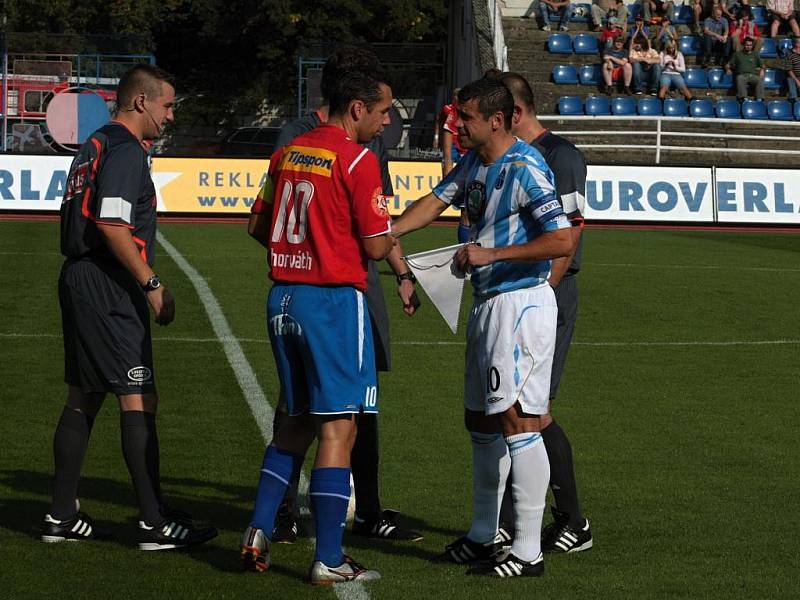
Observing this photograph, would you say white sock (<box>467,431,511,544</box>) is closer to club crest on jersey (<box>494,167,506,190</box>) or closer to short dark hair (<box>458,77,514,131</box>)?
club crest on jersey (<box>494,167,506,190</box>)

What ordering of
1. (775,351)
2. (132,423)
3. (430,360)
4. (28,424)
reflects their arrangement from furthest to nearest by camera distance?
(775,351), (430,360), (28,424), (132,423)

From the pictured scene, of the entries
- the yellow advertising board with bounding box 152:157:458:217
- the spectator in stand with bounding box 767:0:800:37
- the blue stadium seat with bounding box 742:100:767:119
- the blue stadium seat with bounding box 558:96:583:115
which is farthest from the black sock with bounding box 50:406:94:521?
the spectator in stand with bounding box 767:0:800:37

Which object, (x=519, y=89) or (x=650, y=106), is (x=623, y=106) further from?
(x=519, y=89)

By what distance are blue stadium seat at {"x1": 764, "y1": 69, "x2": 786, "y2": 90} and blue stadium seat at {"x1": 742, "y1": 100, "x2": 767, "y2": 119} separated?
1.40 meters

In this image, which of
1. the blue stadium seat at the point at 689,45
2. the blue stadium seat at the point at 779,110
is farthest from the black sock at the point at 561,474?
the blue stadium seat at the point at 689,45

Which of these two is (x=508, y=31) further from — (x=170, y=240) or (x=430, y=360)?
(x=430, y=360)

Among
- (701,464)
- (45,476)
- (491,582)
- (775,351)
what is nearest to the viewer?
(491,582)

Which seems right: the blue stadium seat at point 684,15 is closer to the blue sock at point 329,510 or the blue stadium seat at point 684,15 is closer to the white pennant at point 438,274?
the white pennant at point 438,274

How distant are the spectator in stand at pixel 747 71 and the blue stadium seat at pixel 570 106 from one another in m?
3.90

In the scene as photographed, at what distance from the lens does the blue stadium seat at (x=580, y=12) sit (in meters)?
35.6

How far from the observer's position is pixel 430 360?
10766mm

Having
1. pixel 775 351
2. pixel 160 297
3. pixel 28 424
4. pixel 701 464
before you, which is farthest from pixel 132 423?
pixel 775 351

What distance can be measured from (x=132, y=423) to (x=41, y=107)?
Answer: 30254 millimetres

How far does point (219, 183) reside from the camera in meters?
23.6
